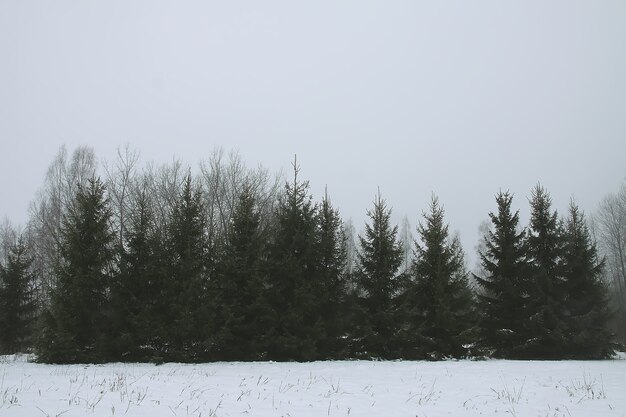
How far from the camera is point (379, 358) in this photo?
62.3ft

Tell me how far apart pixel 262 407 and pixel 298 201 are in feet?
41.5

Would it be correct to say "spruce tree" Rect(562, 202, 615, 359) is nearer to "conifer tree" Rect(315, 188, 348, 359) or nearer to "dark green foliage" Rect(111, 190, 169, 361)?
"conifer tree" Rect(315, 188, 348, 359)

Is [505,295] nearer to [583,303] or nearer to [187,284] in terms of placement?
[583,303]

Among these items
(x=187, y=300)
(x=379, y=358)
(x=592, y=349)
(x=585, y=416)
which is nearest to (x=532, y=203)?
(x=592, y=349)

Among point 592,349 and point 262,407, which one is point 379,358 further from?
point 262,407

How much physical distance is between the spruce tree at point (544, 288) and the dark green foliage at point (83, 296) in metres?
20.2

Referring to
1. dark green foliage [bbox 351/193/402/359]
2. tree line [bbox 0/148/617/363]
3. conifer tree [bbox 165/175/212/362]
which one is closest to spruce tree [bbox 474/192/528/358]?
tree line [bbox 0/148/617/363]

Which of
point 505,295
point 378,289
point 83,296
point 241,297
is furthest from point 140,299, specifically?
point 505,295

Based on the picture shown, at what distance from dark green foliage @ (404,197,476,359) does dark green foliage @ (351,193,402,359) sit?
93cm

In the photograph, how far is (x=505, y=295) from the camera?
21406 millimetres

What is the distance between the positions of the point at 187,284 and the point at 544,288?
59.8ft

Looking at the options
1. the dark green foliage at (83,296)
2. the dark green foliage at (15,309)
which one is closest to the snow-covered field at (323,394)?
the dark green foliage at (83,296)

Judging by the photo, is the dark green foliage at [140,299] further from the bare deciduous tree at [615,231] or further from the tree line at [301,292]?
the bare deciduous tree at [615,231]

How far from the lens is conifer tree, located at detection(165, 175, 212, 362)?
17.0 metres
